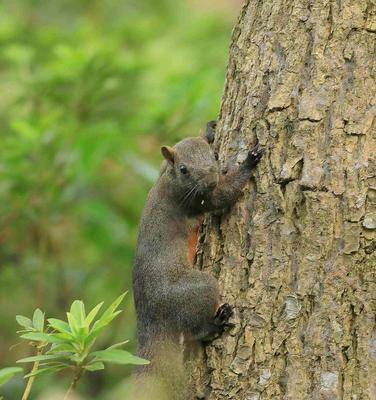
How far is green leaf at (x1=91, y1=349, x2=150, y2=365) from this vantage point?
10.1ft

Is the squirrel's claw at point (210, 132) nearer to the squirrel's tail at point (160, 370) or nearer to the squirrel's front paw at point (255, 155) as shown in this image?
the squirrel's front paw at point (255, 155)

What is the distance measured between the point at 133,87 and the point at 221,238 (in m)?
3.74

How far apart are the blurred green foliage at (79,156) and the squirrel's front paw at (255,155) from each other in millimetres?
2138

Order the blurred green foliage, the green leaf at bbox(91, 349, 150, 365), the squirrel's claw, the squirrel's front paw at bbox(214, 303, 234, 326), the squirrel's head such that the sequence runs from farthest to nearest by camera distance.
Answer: the blurred green foliage < the squirrel's claw < the squirrel's head < the squirrel's front paw at bbox(214, 303, 234, 326) < the green leaf at bbox(91, 349, 150, 365)

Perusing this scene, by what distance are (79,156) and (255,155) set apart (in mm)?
2372

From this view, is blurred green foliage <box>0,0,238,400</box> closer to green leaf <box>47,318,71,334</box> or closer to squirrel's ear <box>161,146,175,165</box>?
squirrel's ear <box>161,146,175,165</box>

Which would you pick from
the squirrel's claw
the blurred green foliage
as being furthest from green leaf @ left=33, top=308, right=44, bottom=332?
the blurred green foliage

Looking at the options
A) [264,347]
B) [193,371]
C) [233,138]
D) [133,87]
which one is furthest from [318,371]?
[133,87]

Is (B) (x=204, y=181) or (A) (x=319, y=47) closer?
(A) (x=319, y=47)

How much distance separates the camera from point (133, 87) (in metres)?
7.79

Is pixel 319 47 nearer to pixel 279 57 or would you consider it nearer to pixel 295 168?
pixel 279 57

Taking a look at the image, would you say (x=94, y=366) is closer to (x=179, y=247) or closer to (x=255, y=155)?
(x=255, y=155)

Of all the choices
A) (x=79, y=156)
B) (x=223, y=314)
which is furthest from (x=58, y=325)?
(x=79, y=156)

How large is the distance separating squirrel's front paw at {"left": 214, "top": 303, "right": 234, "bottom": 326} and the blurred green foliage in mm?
2294
